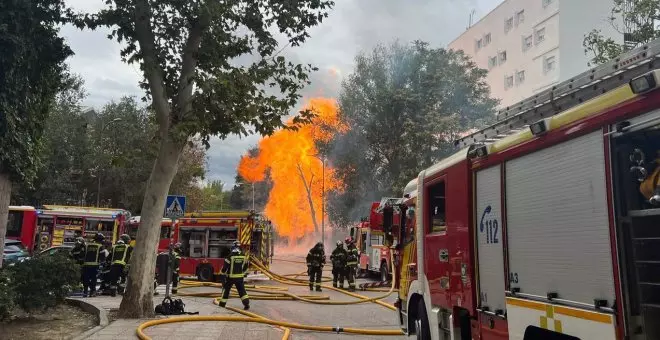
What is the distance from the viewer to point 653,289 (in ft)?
9.42

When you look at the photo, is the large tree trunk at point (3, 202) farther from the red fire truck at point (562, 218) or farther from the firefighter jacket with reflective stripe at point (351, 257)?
the firefighter jacket with reflective stripe at point (351, 257)

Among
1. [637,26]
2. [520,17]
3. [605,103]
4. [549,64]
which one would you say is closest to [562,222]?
[605,103]

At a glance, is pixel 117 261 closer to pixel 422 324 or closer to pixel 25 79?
pixel 25 79

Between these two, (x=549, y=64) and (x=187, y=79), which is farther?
(x=549, y=64)

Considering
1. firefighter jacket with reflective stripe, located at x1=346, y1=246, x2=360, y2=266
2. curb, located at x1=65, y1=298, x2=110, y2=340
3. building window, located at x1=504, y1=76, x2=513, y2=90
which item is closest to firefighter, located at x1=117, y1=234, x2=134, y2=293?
curb, located at x1=65, y1=298, x2=110, y2=340

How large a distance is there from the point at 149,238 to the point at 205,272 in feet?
29.1

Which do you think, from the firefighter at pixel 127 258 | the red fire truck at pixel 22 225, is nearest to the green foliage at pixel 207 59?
the firefighter at pixel 127 258

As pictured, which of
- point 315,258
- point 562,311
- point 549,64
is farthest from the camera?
point 549,64

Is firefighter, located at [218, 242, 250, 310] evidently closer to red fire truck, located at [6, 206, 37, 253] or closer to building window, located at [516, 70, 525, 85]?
red fire truck, located at [6, 206, 37, 253]

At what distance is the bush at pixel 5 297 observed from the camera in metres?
7.49

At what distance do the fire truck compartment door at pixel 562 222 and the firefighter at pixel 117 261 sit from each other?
449 inches

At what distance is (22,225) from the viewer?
21078 mm

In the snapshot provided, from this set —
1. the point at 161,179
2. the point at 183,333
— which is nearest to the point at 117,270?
the point at 161,179

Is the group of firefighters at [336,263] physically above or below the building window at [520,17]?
below
